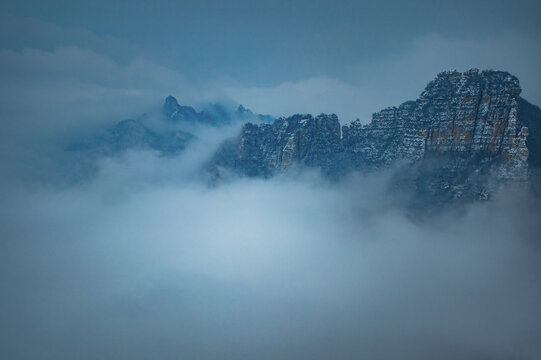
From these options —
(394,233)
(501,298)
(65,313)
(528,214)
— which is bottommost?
(65,313)

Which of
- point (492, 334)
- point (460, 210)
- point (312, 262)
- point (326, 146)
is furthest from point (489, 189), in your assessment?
point (312, 262)

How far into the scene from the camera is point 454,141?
8569 centimetres

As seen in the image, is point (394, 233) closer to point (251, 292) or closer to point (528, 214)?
point (528, 214)

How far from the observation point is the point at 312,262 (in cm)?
14400

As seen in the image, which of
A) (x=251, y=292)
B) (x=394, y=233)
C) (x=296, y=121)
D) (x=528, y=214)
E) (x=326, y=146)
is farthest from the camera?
(x=251, y=292)

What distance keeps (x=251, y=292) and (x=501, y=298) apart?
123 m

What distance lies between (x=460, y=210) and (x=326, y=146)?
62550 millimetres

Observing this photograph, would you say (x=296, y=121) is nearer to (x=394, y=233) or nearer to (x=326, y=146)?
(x=326, y=146)

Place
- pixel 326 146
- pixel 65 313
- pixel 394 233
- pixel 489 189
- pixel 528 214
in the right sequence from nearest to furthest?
pixel 528 214 → pixel 489 189 → pixel 394 233 → pixel 326 146 → pixel 65 313

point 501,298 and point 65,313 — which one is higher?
point 501,298

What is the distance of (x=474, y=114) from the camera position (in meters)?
81.6

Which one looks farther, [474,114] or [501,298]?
[474,114]

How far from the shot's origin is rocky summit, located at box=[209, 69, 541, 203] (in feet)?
246

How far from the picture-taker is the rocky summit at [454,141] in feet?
246
